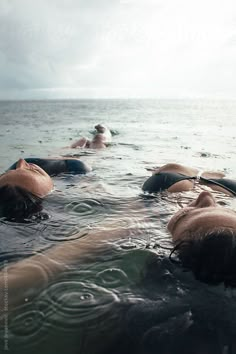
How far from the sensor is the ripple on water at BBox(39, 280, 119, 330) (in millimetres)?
3023

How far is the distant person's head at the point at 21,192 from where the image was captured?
18.1 ft

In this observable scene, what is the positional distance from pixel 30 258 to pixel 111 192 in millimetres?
3536

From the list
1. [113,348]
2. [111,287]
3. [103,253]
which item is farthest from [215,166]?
[113,348]

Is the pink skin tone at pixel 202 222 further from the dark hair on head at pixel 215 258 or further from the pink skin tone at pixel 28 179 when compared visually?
the pink skin tone at pixel 28 179

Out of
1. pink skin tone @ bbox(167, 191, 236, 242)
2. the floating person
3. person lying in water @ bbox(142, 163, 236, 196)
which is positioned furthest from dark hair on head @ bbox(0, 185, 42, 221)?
the floating person

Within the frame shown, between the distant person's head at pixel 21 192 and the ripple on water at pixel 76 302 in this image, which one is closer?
the ripple on water at pixel 76 302

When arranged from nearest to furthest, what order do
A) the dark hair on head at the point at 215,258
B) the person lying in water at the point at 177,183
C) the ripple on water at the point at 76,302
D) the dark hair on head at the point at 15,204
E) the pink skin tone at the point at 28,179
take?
the ripple on water at the point at 76,302, the dark hair on head at the point at 215,258, the dark hair on head at the point at 15,204, the pink skin tone at the point at 28,179, the person lying in water at the point at 177,183

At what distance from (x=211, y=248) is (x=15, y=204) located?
11.0 feet

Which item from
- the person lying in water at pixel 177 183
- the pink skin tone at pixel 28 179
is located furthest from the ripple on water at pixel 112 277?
the person lying in water at pixel 177 183

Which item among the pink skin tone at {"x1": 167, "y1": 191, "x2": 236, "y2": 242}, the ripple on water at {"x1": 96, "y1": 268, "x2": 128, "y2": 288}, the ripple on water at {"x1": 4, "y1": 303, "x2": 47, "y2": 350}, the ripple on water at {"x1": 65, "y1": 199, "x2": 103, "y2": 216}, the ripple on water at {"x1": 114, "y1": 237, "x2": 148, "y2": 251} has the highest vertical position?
the pink skin tone at {"x1": 167, "y1": 191, "x2": 236, "y2": 242}

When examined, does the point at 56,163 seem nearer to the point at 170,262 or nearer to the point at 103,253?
the point at 103,253

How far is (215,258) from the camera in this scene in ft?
10.8

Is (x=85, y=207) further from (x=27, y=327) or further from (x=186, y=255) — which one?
(x=27, y=327)

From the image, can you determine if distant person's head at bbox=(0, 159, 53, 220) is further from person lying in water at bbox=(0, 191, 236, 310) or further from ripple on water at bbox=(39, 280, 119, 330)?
ripple on water at bbox=(39, 280, 119, 330)
